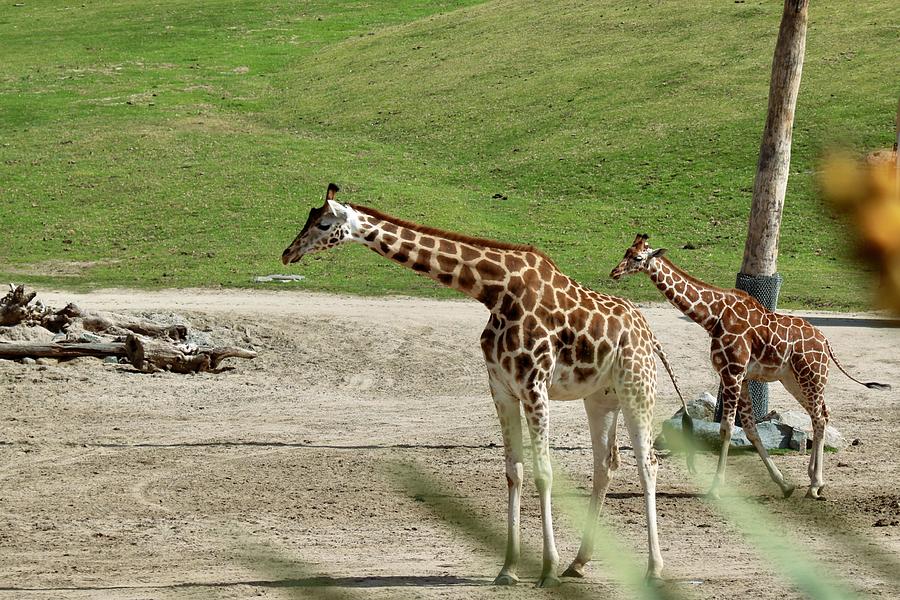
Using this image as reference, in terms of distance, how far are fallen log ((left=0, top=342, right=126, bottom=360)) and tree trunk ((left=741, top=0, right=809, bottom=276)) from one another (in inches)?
318

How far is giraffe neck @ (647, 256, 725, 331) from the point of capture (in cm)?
1087

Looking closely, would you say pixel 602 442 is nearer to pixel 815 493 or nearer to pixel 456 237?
pixel 456 237

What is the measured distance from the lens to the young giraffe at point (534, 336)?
7820 millimetres

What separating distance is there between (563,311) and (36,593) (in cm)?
369

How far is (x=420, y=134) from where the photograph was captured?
1521 inches

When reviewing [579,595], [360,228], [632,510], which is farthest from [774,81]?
[579,595]

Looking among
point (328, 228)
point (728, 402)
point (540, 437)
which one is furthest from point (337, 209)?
point (728, 402)

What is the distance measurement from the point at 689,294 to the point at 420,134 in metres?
28.2

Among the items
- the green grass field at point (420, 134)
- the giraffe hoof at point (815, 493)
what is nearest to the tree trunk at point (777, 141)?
the giraffe hoof at point (815, 493)

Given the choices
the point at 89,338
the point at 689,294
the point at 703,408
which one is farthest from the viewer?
the point at 89,338

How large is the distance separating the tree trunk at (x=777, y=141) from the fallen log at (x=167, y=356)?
7.11 metres

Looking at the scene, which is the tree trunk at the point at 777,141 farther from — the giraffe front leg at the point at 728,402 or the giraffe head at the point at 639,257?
the giraffe front leg at the point at 728,402

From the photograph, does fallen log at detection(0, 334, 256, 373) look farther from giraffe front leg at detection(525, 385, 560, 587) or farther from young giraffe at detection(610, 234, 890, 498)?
giraffe front leg at detection(525, 385, 560, 587)

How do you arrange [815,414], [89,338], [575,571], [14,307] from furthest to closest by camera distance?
[14,307], [89,338], [815,414], [575,571]
